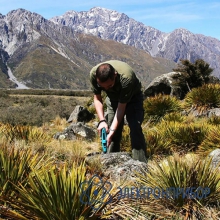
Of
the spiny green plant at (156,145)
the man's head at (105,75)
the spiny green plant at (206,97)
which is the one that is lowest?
the spiny green plant at (156,145)

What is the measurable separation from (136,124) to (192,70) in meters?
13.4

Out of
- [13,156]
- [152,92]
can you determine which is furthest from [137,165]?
[152,92]

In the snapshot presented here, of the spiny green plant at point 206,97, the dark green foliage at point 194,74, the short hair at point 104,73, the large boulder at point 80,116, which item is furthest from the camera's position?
the dark green foliage at point 194,74

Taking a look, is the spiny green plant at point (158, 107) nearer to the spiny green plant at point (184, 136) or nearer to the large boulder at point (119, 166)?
the spiny green plant at point (184, 136)

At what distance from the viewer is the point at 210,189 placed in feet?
10.6

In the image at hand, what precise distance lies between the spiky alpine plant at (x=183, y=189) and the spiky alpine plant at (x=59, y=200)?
56cm

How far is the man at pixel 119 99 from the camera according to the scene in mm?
3889

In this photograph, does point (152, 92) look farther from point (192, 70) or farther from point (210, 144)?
point (210, 144)

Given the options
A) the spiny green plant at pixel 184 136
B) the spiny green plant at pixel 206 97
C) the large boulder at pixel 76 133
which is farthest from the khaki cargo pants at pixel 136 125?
the spiny green plant at pixel 206 97

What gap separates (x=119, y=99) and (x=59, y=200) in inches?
83.3

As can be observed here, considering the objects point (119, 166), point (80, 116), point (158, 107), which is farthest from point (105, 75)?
point (80, 116)

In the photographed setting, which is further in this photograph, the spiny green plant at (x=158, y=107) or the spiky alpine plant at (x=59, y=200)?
the spiny green plant at (x=158, y=107)

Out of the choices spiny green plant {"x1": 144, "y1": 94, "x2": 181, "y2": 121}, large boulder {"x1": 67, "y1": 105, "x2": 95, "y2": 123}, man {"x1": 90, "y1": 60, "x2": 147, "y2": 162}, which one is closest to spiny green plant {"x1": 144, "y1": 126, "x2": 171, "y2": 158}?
man {"x1": 90, "y1": 60, "x2": 147, "y2": 162}

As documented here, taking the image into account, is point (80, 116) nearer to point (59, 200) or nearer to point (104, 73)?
point (104, 73)
